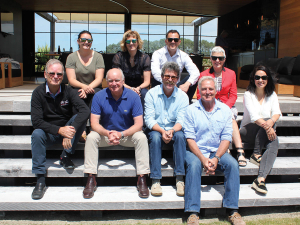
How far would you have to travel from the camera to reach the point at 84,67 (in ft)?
10.7

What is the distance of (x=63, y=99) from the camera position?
107 inches

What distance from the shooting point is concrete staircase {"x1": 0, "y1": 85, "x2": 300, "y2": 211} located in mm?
2338

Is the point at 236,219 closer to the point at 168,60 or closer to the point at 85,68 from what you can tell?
the point at 168,60

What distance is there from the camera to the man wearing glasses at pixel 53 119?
2455mm

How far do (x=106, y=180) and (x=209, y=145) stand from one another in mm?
1269

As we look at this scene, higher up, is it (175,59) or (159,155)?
(175,59)

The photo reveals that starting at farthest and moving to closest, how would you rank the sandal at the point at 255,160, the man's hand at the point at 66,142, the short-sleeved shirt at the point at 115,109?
the sandal at the point at 255,160
the short-sleeved shirt at the point at 115,109
the man's hand at the point at 66,142

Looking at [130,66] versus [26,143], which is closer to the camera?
[26,143]

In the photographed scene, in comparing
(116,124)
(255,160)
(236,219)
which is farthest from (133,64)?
(236,219)

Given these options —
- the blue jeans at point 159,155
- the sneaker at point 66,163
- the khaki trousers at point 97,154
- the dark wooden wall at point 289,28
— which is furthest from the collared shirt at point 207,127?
the dark wooden wall at point 289,28

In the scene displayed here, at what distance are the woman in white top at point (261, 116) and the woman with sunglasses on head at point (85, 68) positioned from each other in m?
1.78

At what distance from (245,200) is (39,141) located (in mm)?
1978

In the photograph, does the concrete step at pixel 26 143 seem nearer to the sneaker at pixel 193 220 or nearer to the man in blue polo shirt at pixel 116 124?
the man in blue polo shirt at pixel 116 124

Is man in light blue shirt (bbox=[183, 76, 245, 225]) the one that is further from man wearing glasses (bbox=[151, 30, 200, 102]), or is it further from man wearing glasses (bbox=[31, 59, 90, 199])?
man wearing glasses (bbox=[31, 59, 90, 199])
